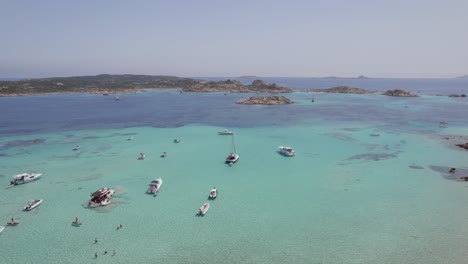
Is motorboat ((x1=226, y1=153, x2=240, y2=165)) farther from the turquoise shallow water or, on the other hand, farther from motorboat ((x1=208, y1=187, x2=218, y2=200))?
motorboat ((x1=208, y1=187, x2=218, y2=200))

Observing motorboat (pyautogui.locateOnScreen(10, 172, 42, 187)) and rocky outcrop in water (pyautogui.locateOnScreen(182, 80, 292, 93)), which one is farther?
rocky outcrop in water (pyautogui.locateOnScreen(182, 80, 292, 93))

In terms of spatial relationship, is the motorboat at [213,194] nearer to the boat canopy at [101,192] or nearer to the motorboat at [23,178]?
the boat canopy at [101,192]

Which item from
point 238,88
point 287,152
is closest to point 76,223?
point 287,152

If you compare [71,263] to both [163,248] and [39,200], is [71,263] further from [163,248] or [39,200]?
[39,200]

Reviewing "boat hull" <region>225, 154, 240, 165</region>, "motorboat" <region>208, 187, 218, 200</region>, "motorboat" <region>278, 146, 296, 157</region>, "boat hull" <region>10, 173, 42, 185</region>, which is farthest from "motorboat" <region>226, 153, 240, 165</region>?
"boat hull" <region>10, 173, 42, 185</region>

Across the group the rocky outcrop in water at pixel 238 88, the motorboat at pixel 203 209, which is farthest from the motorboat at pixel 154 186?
the rocky outcrop in water at pixel 238 88

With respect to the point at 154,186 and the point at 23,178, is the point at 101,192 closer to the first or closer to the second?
the point at 154,186
